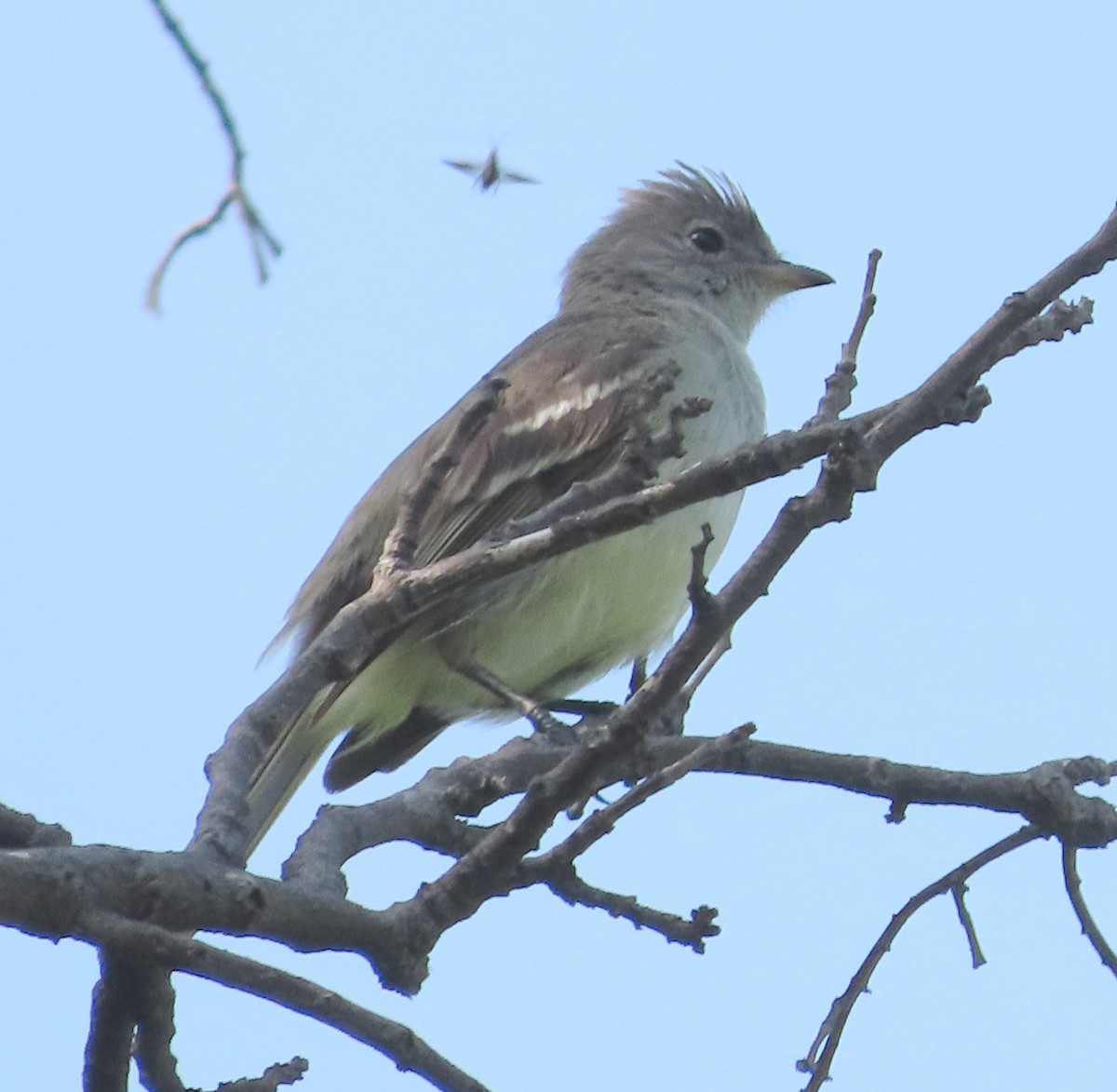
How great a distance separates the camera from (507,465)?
23.1 feet

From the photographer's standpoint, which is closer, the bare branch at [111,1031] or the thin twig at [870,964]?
the bare branch at [111,1031]

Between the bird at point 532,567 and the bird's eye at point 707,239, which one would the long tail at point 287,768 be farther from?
the bird's eye at point 707,239

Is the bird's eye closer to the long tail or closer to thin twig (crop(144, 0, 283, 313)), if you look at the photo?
the long tail

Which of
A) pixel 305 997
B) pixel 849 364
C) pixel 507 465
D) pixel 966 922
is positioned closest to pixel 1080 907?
pixel 966 922

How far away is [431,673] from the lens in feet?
22.9

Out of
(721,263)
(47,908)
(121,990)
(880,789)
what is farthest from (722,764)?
(721,263)

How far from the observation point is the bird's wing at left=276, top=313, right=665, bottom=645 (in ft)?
22.6

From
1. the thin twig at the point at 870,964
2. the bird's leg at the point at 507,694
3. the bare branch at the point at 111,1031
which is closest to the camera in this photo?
the bare branch at the point at 111,1031

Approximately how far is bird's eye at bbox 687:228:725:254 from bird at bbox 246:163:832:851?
1560mm

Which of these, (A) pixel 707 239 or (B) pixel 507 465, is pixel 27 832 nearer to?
(B) pixel 507 465

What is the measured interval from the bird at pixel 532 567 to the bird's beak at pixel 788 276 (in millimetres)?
1354

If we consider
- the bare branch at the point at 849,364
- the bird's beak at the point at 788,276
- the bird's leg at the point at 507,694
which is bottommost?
the bare branch at the point at 849,364

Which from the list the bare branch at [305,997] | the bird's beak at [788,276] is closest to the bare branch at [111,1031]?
the bare branch at [305,997]

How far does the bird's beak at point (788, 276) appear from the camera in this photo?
30.7 feet
